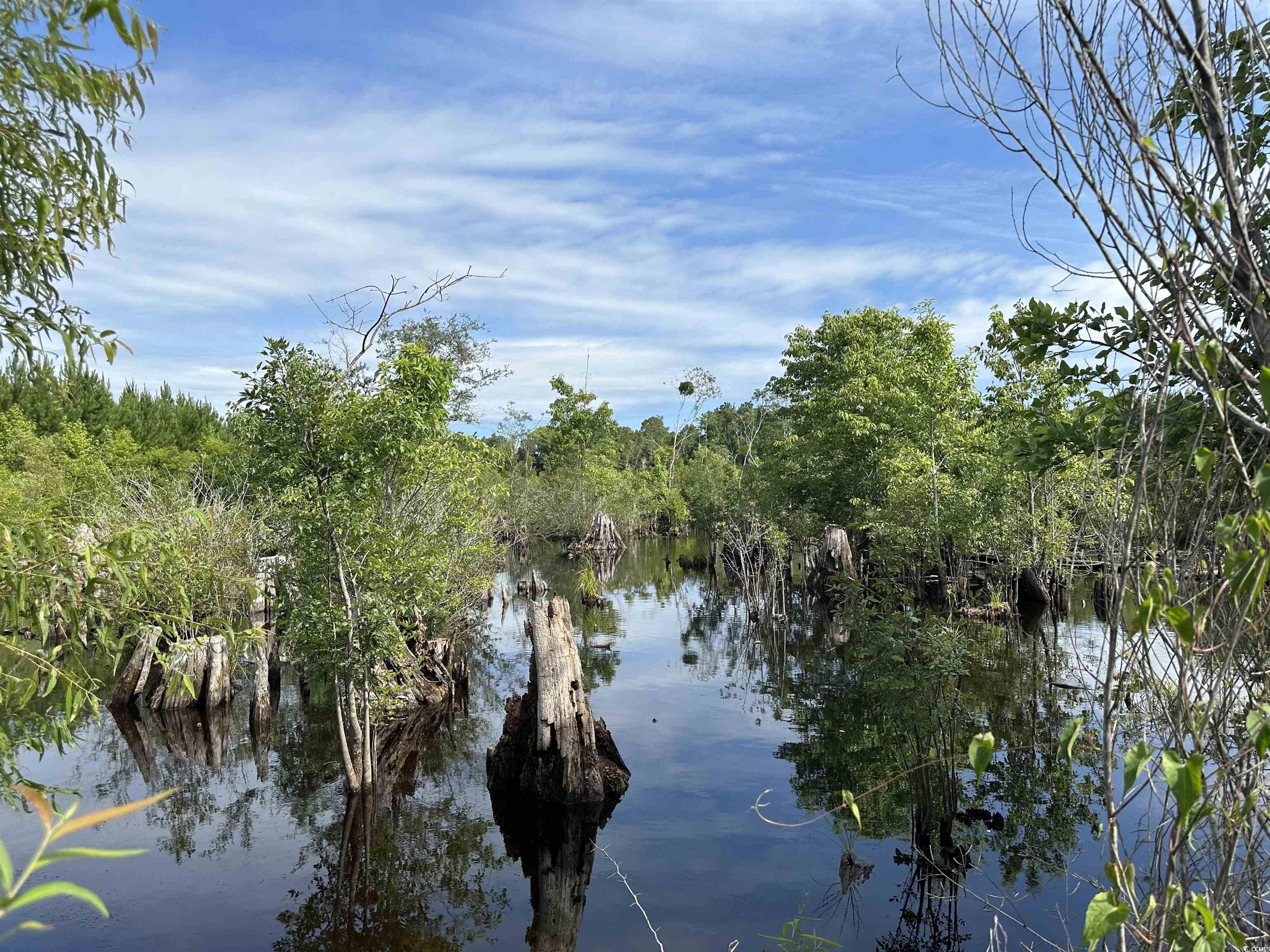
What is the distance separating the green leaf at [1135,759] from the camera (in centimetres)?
167

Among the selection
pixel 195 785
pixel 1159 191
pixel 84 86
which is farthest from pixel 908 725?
pixel 84 86

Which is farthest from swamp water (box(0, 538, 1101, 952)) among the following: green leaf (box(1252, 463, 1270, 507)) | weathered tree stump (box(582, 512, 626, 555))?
weathered tree stump (box(582, 512, 626, 555))

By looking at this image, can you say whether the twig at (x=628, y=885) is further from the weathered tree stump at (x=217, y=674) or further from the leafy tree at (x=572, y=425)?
the leafy tree at (x=572, y=425)

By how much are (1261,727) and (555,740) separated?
7.96 m

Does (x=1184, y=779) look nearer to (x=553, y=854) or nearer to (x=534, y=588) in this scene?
(x=553, y=854)

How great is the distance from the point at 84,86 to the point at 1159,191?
3.52m

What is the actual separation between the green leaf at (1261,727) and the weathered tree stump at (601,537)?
1442 inches

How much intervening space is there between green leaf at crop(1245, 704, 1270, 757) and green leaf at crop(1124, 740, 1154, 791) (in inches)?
7.5

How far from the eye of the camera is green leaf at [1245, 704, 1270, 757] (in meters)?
1.65

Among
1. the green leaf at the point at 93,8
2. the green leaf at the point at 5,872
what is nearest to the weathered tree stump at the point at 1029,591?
the green leaf at the point at 93,8

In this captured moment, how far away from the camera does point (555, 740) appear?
9031 mm

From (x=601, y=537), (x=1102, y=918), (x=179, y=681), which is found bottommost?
(x=179, y=681)

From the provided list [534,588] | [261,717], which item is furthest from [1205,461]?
[534,588]

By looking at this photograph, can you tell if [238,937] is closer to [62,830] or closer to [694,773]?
[694,773]
